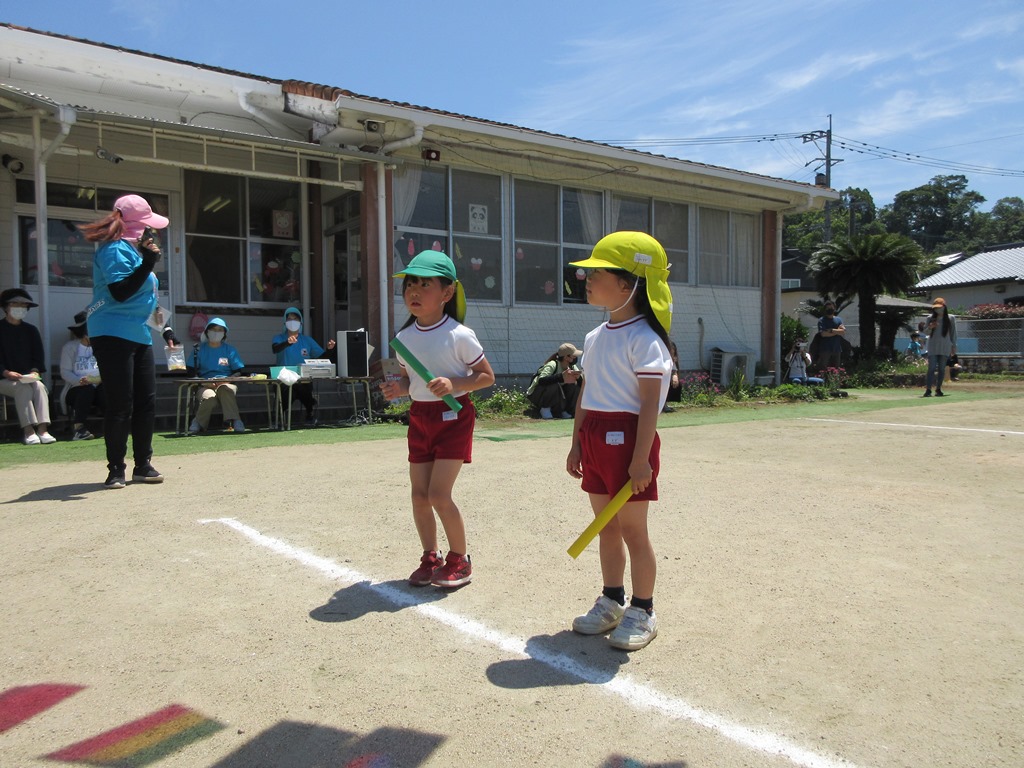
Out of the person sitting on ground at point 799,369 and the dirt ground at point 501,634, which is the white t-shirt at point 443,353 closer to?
the dirt ground at point 501,634

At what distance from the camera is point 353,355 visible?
10.5 m

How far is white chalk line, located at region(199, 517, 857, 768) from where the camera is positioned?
2.23m

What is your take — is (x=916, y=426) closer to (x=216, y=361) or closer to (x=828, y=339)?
(x=828, y=339)

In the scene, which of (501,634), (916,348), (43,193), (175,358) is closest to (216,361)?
(175,358)

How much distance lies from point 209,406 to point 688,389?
8366 millimetres

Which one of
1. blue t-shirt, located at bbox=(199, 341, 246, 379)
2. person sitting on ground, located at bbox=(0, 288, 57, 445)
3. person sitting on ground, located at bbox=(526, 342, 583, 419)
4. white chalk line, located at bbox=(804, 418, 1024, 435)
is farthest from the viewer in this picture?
person sitting on ground, located at bbox=(526, 342, 583, 419)

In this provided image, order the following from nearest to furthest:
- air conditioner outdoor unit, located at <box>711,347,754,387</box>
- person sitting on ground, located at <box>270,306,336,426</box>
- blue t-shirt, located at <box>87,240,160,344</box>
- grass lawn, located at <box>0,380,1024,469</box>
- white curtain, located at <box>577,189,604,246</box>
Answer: blue t-shirt, located at <box>87,240,160,344</box> → grass lawn, located at <box>0,380,1024,469</box> → person sitting on ground, located at <box>270,306,336,426</box> → white curtain, located at <box>577,189,604,246</box> → air conditioner outdoor unit, located at <box>711,347,754,387</box>

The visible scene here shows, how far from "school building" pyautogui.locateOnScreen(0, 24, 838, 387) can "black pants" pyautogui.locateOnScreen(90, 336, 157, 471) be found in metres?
4.20

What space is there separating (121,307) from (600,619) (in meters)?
4.39

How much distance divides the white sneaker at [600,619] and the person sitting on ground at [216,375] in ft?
23.4

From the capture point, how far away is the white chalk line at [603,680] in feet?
7.32

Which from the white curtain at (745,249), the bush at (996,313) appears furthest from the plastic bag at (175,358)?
the bush at (996,313)

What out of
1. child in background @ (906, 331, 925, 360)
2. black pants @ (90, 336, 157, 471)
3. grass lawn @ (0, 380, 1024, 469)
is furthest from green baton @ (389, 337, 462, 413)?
child in background @ (906, 331, 925, 360)

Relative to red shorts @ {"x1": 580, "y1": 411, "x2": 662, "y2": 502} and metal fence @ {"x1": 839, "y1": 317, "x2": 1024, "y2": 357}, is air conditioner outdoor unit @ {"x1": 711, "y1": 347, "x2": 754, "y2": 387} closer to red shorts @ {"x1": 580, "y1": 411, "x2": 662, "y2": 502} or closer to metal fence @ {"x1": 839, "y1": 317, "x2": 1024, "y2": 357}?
metal fence @ {"x1": 839, "y1": 317, "x2": 1024, "y2": 357}
